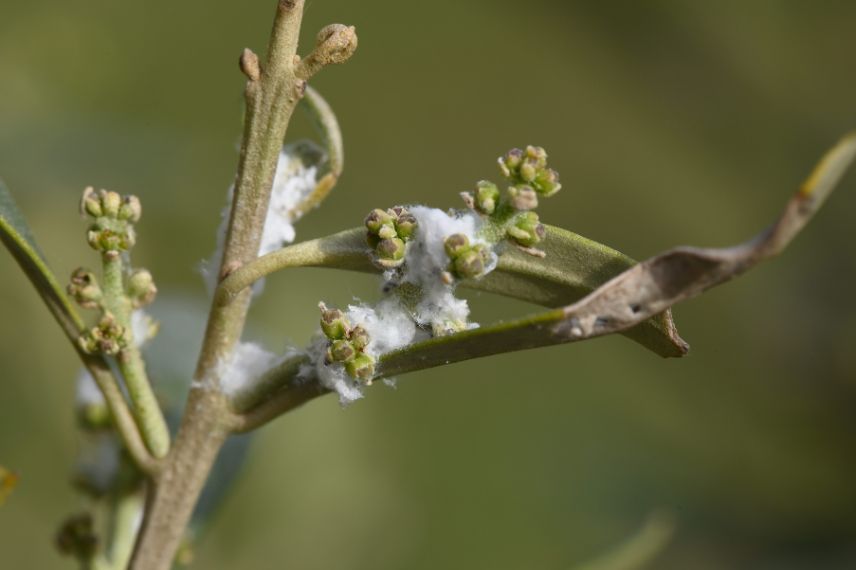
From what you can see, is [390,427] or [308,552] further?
[390,427]

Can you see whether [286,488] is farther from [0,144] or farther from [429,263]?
[429,263]

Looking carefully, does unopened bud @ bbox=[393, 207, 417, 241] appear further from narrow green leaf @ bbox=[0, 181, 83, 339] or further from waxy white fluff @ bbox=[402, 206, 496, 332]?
narrow green leaf @ bbox=[0, 181, 83, 339]

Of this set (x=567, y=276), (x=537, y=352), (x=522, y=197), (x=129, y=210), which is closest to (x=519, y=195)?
(x=522, y=197)

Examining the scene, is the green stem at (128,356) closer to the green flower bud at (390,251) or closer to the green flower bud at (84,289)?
the green flower bud at (84,289)

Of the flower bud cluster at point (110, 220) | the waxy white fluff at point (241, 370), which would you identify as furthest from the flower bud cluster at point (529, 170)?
the flower bud cluster at point (110, 220)

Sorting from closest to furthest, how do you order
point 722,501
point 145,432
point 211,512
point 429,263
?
1. point 429,263
2. point 145,432
3. point 211,512
4. point 722,501

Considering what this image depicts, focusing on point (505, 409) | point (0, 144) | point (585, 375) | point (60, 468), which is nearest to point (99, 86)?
point (0, 144)
